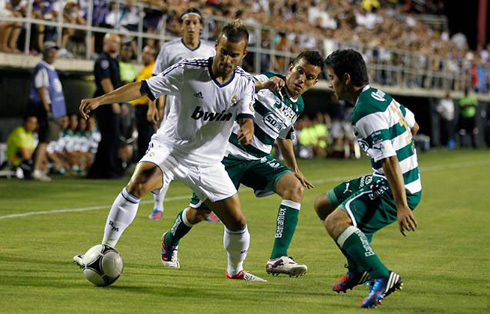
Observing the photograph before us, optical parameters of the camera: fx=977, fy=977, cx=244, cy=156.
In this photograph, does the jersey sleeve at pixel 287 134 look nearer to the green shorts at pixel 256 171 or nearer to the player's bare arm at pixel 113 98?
the green shorts at pixel 256 171

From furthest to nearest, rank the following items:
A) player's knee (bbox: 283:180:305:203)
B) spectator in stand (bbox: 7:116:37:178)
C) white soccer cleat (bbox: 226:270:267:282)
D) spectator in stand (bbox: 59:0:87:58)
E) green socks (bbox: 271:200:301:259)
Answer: spectator in stand (bbox: 59:0:87:58)
spectator in stand (bbox: 7:116:37:178)
player's knee (bbox: 283:180:305:203)
green socks (bbox: 271:200:301:259)
white soccer cleat (bbox: 226:270:267:282)

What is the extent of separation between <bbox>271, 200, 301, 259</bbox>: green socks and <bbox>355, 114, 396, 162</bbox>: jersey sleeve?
5.97 ft

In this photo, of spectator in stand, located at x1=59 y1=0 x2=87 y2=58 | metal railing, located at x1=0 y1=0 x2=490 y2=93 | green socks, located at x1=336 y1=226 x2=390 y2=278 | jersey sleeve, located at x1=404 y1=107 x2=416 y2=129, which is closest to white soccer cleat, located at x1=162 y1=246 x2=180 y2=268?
green socks, located at x1=336 y1=226 x2=390 y2=278

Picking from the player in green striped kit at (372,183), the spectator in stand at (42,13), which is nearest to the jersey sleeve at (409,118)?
the player in green striped kit at (372,183)

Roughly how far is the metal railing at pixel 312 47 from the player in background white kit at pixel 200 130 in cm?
1004

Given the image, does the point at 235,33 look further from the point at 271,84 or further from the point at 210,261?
the point at 210,261

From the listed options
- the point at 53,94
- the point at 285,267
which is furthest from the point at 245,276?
the point at 53,94

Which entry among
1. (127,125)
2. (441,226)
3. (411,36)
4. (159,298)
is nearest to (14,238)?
(159,298)

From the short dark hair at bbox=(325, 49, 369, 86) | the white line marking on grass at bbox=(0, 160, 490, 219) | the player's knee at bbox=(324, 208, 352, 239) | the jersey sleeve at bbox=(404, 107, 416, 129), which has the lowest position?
the white line marking on grass at bbox=(0, 160, 490, 219)

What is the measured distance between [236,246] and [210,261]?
1.23 m

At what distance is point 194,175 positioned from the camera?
24.2ft

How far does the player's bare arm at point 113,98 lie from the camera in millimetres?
6883

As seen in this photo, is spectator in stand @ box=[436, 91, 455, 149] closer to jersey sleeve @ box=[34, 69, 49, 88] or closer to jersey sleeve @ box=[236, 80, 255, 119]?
jersey sleeve @ box=[34, 69, 49, 88]

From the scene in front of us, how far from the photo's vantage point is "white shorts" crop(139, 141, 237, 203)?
24.0 feet
